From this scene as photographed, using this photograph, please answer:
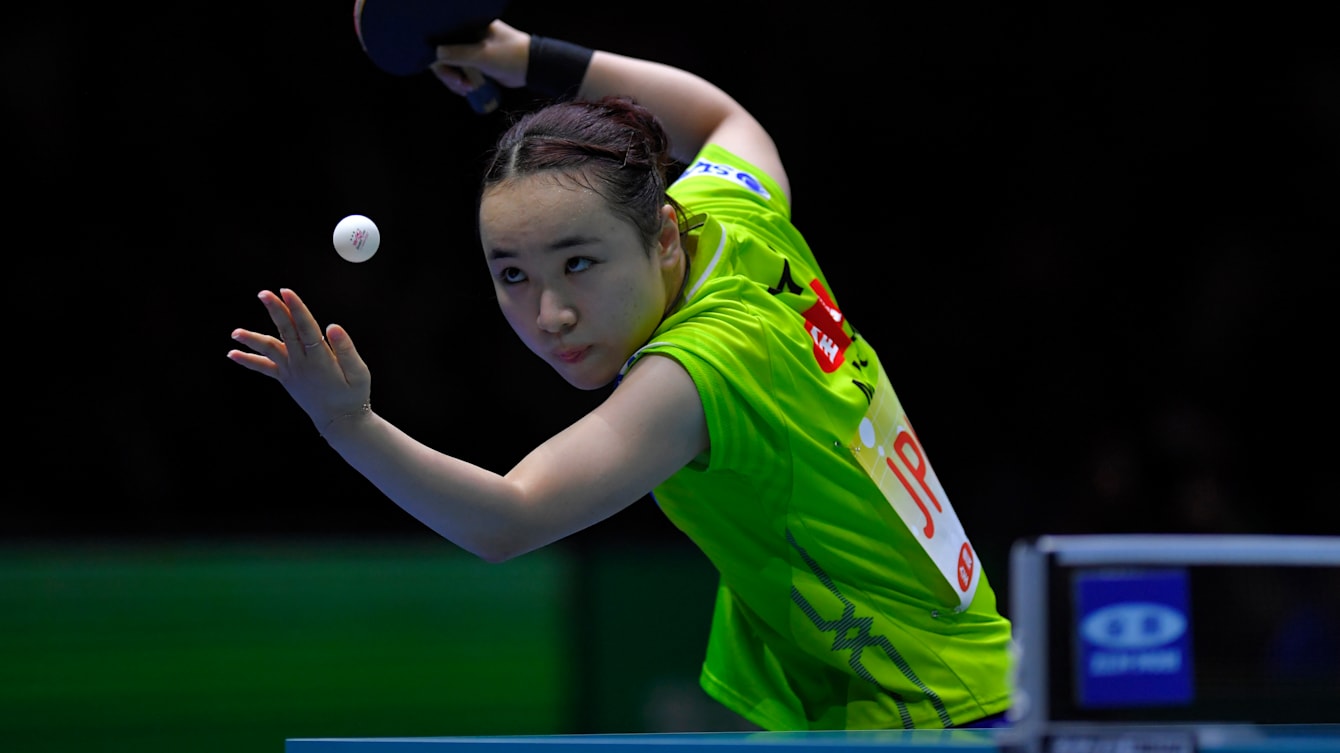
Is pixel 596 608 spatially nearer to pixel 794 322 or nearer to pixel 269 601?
pixel 269 601

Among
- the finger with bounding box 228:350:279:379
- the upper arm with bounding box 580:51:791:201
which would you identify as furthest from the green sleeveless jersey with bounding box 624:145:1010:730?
the finger with bounding box 228:350:279:379

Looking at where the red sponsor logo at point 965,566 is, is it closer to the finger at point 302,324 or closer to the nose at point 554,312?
the nose at point 554,312

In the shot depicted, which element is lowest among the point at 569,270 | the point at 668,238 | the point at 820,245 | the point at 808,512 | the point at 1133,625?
the point at 1133,625

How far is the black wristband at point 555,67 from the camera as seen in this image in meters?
2.87

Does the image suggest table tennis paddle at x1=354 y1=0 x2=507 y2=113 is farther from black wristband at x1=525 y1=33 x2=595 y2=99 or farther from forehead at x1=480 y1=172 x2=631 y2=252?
forehead at x1=480 y1=172 x2=631 y2=252

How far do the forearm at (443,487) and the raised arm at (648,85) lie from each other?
→ 1150 mm

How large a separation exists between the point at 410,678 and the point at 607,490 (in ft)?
9.80

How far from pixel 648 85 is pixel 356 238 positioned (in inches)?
34.5

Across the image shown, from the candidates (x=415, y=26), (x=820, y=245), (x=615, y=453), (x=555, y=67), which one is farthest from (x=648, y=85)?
(x=820, y=245)

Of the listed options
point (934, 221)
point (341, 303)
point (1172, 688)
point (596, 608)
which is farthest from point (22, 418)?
point (1172, 688)

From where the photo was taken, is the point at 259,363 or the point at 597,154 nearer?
the point at 259,363

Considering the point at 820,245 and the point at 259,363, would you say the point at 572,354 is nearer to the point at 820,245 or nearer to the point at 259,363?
the point at 259,363

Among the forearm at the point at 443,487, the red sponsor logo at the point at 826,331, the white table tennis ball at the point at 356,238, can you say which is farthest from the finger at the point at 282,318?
the red sponsor logo at the point at 826,331

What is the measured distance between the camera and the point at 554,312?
6.93ft
